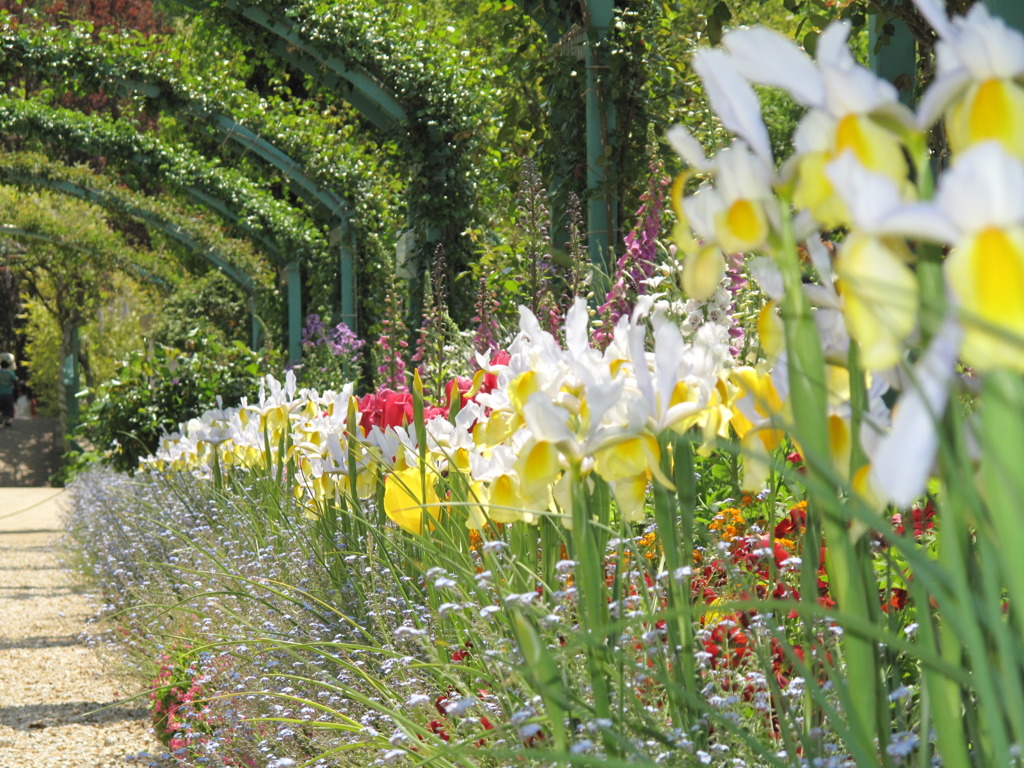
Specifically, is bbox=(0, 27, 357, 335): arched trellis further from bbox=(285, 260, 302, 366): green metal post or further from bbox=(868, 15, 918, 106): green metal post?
bbox=(868, 15, 918, 106): green metal post

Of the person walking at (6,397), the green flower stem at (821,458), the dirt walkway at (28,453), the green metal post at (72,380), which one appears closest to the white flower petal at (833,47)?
the green flower stem at (821,458)

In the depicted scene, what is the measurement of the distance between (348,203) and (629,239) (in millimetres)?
6348

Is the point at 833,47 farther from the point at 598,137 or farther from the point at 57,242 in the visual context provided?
the point at 57,242

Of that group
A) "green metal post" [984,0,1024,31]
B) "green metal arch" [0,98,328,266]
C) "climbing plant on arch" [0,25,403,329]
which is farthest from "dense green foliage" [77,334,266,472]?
"green metal post" [984,0,1024,31]

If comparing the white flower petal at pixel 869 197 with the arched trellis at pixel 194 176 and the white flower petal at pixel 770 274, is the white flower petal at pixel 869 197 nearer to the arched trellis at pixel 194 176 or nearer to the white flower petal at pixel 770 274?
the white flower petal at pixel 770 274

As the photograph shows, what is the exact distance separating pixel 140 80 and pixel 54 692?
22.0 ft

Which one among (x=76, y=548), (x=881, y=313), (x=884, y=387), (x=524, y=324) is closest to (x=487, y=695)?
(x=524, y=324)

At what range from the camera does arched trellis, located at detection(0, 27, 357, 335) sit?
9.26 metres

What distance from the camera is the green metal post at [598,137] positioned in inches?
232

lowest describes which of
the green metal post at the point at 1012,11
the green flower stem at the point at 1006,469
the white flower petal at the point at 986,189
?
the green flower stem at the point at 1006,469

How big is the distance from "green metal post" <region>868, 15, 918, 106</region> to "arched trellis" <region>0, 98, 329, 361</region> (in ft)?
29.6

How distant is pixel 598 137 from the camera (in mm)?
5996

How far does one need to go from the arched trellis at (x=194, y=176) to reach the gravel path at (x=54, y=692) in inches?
196

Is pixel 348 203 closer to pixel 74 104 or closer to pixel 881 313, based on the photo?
pixel 881 313
